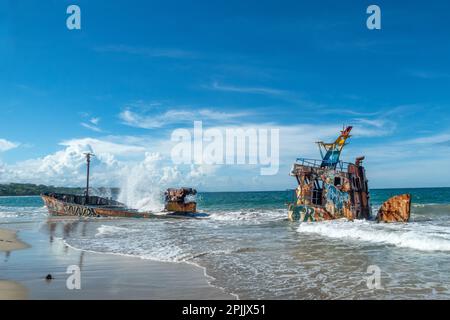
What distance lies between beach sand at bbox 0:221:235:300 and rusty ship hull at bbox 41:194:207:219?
1929cm

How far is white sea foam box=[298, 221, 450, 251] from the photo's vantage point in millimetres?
14516

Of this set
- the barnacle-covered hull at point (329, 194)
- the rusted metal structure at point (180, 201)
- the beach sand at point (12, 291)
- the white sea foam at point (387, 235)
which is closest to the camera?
the beach sand at point (12, 291)

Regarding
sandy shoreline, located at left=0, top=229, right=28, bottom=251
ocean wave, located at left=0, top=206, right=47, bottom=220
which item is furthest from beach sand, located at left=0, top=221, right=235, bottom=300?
ocean wave, located at left=0, top=206, right=47, bottom=220

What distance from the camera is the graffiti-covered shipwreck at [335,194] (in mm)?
24219

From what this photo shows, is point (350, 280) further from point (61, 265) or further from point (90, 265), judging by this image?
point (61, 265)

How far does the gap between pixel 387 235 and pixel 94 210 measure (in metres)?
26.2

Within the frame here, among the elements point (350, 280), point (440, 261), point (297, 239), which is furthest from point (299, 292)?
point (297, 239)

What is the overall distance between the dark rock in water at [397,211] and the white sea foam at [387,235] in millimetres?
1883

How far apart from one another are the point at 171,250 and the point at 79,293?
21.6 ft
